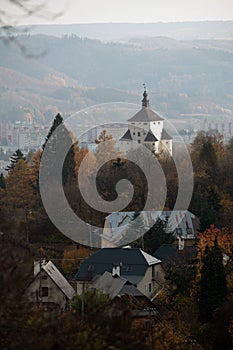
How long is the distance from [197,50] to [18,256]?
117 metres

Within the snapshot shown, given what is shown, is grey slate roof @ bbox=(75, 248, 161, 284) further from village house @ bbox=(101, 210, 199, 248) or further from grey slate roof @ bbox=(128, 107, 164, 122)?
grey slate roof @ bbox=(128, 107, 164, 122)

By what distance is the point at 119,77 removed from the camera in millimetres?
109125

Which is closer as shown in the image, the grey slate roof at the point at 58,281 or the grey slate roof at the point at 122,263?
the grey slate roof at the point at 58,281

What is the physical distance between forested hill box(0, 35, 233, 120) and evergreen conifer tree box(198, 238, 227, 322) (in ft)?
201

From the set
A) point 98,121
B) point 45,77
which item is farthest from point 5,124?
point 98,121

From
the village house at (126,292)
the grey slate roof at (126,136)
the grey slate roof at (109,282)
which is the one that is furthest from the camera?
the grey slate roof at (126,136)

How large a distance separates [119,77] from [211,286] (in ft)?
313

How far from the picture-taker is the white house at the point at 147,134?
3170 cm

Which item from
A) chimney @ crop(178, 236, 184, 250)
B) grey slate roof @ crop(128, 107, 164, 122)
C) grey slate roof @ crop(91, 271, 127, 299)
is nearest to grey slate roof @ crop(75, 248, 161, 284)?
grey slate roof @ crop(91, 271, 127, 299)

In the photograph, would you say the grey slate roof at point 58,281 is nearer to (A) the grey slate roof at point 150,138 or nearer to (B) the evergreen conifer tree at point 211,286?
(B) the evergreen conifer tree at point 211,286

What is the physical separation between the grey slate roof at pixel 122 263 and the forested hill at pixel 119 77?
5708 centimetres

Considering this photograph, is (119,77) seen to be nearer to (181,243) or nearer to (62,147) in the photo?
(62,147)

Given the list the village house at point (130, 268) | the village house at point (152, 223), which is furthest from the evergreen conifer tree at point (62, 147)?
the village house at point (130, 268)

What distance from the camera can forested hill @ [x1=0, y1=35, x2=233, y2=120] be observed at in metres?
89.9
